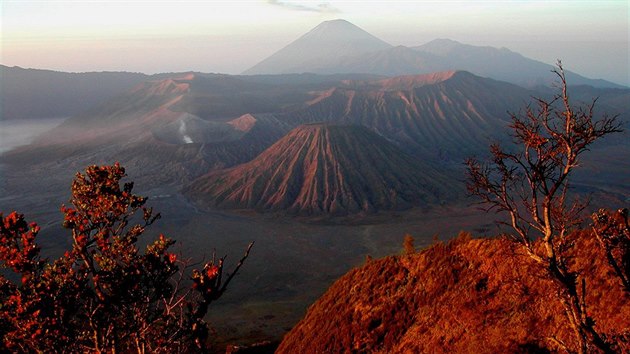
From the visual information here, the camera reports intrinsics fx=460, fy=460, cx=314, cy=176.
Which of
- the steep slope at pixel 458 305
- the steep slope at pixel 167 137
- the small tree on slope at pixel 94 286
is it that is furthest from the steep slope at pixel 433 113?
the small tree on slope at pixel 94 286

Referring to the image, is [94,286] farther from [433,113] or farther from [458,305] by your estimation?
[433,113]

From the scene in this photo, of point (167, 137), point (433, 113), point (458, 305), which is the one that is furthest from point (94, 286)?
point (433, 113)

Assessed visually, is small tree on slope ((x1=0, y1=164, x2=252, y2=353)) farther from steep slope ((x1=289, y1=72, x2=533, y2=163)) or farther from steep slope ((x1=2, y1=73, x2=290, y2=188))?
steep slope ((x1=289, y1=72, x2=533, y2=163))

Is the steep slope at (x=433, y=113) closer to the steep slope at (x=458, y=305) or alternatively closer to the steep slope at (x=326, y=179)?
the steep slope at (x=326, y=179)

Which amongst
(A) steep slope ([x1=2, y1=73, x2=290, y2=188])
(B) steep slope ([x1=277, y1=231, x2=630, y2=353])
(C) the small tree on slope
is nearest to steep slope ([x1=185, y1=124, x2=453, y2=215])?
(A) steep slope ([x1=2, y1=73, x2=290, y2=188])

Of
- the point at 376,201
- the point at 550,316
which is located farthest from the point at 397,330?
the point at 376,201

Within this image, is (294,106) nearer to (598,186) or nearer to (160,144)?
(160,144)
